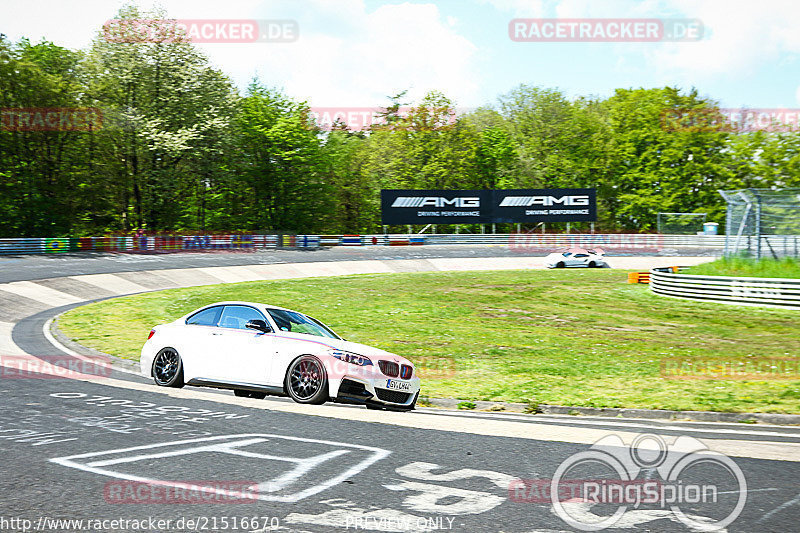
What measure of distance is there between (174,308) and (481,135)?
209 feet

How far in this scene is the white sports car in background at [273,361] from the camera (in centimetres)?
1043

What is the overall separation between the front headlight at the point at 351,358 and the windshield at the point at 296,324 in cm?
106

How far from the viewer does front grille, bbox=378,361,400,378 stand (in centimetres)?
1068

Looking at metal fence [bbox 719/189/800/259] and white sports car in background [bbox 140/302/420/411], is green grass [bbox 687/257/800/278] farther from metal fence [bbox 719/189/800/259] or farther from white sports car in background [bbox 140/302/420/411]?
white sports car in background [bbox 140/302/420/411]

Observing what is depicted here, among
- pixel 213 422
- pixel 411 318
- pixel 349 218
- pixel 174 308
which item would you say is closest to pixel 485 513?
pixel 213 422

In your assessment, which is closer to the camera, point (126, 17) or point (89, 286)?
point (89, 286)

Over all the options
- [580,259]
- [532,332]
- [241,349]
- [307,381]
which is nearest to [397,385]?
[307,381]

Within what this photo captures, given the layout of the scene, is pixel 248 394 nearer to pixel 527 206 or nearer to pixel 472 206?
pixel 472 206

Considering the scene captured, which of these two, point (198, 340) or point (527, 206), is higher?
point (527, 206)

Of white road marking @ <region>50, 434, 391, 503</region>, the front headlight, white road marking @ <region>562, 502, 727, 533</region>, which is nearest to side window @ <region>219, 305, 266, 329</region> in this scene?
the front headlight

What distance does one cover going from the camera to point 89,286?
3238 centimetres

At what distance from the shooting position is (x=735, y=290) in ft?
88.9

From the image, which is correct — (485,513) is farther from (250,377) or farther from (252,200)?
(252,200)

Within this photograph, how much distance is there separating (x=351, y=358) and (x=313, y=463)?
310 centimetres
